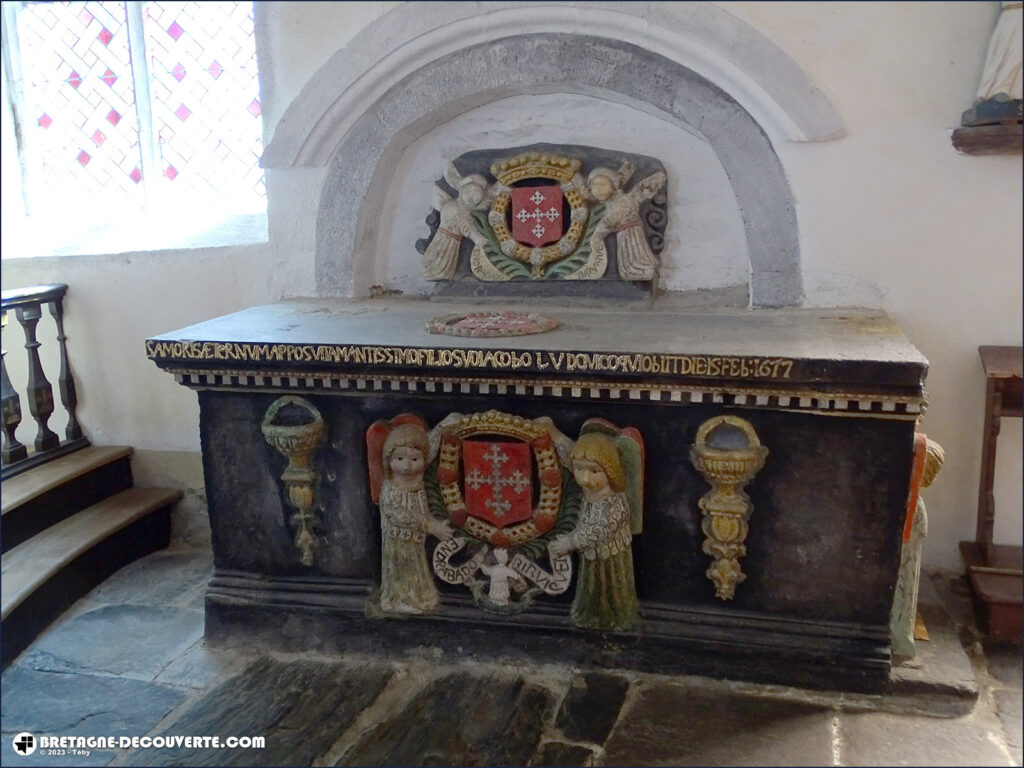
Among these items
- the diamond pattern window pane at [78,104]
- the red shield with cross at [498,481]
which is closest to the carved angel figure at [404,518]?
the red shield with cross at [498,481]

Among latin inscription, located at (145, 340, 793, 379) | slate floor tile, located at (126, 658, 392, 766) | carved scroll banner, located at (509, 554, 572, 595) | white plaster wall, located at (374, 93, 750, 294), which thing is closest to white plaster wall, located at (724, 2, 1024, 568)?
white plaster wall, located at (374, 93, 750, 294)

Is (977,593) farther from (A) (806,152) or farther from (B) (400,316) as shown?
(B) (400,316)

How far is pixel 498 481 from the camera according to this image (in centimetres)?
248

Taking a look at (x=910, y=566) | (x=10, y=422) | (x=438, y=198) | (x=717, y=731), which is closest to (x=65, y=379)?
(x=10, y=422)

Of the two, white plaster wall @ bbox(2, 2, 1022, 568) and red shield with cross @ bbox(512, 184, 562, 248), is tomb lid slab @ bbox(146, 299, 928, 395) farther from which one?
red shield with cross @ bbox(512, 184, 562, 248)

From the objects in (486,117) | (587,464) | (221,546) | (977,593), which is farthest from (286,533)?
(977,593)

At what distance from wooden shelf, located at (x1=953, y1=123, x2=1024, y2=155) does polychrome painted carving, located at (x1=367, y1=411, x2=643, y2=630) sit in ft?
4.26

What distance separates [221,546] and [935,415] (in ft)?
7.54

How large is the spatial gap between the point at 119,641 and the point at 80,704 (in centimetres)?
37

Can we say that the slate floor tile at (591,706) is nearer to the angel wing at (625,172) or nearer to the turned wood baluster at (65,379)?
the angel wing at (625,172)

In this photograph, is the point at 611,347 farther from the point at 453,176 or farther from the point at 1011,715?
the point at 1011,715

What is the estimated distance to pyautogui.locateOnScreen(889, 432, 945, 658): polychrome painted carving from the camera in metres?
2.36

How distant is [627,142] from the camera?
314 centimetres

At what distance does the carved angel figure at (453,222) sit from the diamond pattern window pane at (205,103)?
0.97 meters
